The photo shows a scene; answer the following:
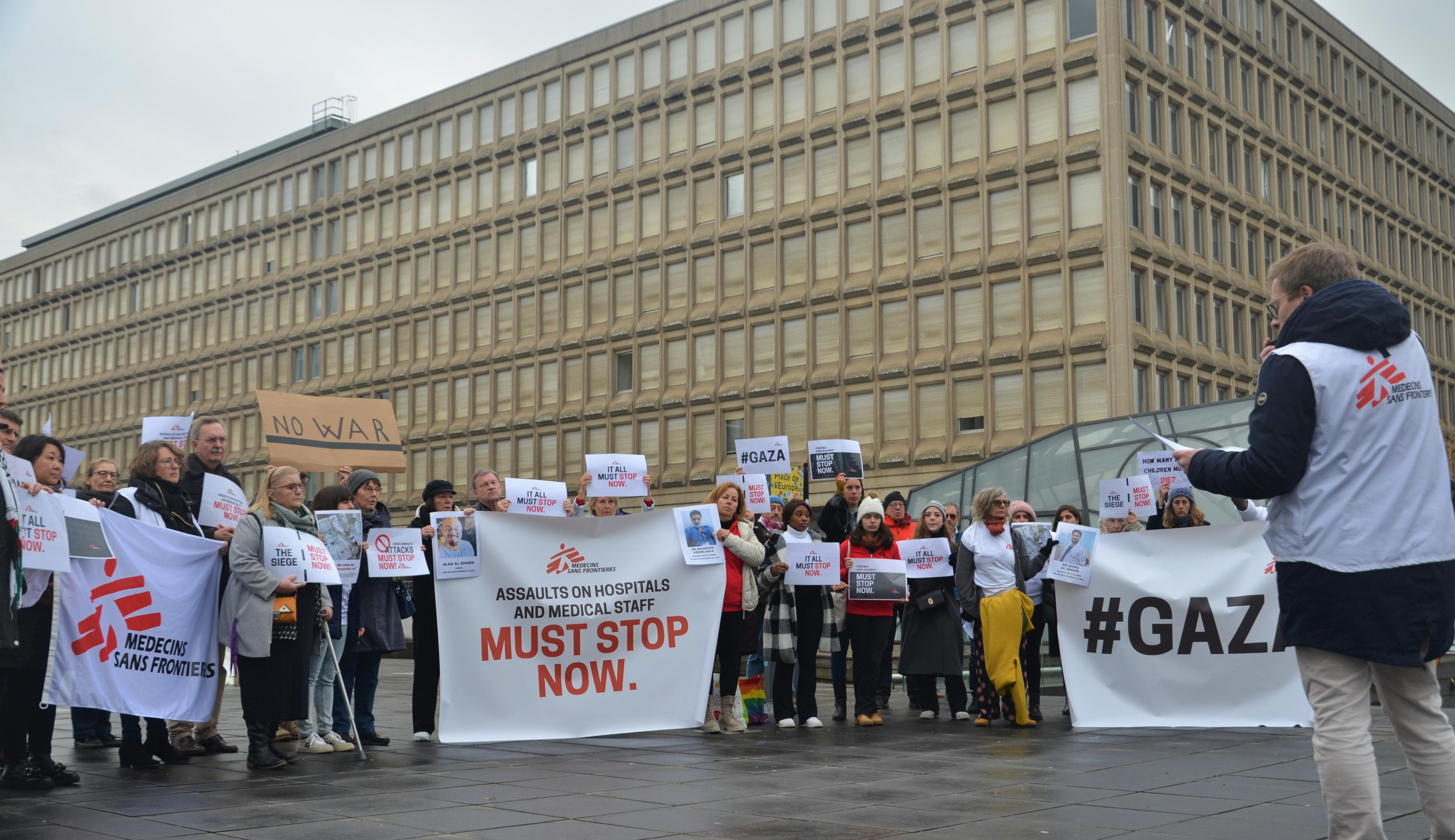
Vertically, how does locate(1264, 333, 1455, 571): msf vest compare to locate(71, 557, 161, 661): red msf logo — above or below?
above

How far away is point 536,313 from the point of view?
62.2 m

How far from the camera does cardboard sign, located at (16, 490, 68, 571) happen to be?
7969mm

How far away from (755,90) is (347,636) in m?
45.9

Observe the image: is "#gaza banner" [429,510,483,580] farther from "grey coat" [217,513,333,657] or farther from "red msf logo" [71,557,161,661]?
"red msf logo" [71,557,161,661]

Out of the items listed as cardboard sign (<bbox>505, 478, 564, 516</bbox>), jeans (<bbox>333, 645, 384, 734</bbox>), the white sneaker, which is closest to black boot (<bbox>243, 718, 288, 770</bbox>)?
the white sneaker

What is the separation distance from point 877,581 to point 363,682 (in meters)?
4.35

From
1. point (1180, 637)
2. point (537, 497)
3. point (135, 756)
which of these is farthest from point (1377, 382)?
point (537, 497)

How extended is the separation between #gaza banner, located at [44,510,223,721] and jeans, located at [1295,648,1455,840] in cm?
687

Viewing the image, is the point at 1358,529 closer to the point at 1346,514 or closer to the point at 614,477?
the point at 1346,514

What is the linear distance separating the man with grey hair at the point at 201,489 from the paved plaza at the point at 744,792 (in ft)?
0.62

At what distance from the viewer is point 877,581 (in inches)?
504

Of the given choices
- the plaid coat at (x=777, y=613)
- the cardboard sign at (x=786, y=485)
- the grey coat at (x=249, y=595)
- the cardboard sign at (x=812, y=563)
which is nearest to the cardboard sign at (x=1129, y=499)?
the cardboard sign at (x=812, y=563)

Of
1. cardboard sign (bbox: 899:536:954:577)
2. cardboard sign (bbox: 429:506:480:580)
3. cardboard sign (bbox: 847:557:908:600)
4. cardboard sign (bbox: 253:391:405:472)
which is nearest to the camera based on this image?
cardboard sign (bbox: 429:506:480:580)

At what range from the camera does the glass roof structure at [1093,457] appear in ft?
92.8
